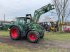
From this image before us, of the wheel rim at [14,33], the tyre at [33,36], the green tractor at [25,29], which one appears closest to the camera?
the tyre at [33,36]

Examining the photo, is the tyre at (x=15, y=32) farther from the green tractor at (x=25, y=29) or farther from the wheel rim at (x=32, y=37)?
the wheel rim at (x=32, y=37)

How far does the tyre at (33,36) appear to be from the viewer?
68.2 feet

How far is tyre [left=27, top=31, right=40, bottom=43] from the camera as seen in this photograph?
20781mm

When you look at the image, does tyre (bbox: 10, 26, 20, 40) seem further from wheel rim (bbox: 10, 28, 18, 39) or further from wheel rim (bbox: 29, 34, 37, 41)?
wheel rim (bbox: 29, 34, 37, 41)

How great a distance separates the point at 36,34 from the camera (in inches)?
820

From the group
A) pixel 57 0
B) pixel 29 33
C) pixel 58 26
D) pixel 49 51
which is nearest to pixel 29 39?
pixel 29 33

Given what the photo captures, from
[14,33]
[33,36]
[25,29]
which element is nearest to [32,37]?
[33,36]

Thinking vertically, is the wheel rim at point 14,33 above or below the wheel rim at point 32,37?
above

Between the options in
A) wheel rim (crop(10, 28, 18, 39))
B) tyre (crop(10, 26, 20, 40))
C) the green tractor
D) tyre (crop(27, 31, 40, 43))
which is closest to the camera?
tyre (crop(27, 31, 40, 43))

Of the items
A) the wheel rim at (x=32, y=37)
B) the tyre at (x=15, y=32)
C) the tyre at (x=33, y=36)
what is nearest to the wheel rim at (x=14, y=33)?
the tyre at (x=15, y=32)

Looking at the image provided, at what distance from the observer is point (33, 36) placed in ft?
69.0

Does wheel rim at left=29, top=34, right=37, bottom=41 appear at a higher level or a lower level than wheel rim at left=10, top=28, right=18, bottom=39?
lower

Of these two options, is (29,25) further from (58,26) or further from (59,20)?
(59,20)

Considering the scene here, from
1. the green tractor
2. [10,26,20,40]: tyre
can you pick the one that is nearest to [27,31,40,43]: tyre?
the green tractor
